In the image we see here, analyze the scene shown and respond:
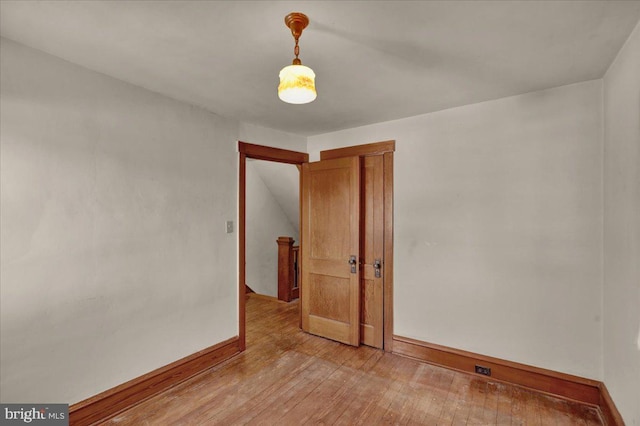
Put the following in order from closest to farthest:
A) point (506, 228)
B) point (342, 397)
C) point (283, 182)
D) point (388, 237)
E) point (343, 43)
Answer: point (343, 43) → point (342, 397) → point (506, 228) → point (388, 237) → point (283, 182)

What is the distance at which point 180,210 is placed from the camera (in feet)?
9.12

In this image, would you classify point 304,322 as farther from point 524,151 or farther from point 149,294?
point 524,151

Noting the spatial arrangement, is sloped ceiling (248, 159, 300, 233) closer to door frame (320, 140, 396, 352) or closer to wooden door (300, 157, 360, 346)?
wooden door (300, 157, 360, 346)

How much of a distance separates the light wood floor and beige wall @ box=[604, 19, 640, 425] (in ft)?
1.77

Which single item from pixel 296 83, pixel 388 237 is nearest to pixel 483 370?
pixel 388 237

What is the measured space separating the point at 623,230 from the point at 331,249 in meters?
2.46

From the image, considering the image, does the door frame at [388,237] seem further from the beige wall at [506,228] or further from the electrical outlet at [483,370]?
the electrical outlet at [483,370]

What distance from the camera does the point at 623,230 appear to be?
6.23 feet

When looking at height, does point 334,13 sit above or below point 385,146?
above

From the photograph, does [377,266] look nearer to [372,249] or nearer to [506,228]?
[372,249]

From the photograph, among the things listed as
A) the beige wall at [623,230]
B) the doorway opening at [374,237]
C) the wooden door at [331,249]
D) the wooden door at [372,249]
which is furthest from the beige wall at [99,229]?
the beige wall at [623,230]

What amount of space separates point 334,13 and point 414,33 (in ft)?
1.59

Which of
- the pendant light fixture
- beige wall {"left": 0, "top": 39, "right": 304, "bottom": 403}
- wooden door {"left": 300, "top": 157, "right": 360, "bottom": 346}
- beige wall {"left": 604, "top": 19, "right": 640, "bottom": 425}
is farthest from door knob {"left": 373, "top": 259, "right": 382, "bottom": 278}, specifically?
the pendant light fixture

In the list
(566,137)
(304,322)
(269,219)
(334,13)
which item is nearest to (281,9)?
(334,13)
